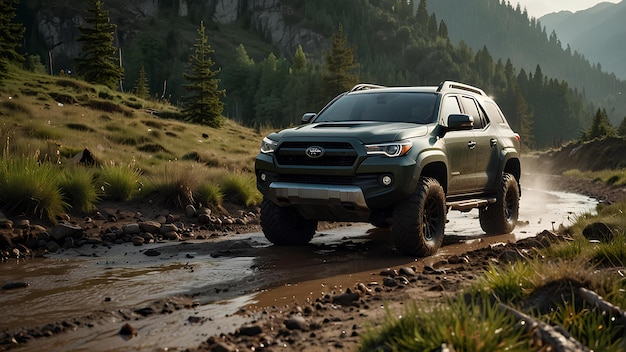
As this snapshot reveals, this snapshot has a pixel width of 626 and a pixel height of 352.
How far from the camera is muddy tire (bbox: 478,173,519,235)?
9977mm

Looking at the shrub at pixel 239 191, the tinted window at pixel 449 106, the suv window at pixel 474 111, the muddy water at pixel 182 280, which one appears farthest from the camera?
the shrub at pixel 239 191

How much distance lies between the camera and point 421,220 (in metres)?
7.31

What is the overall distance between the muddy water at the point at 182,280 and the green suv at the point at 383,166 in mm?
488

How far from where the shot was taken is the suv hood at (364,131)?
23.7 feet

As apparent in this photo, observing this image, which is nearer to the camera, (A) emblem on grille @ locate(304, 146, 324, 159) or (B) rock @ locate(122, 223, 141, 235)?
(A) emblem on grille @ locate(304, 146, 324, 159)

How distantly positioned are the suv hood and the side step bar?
1.32m

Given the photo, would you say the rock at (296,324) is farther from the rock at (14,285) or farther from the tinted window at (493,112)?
the tinted window at (493,112)

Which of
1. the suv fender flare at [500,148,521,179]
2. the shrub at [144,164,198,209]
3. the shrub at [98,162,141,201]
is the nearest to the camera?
the suv fender flare at [500,148,521,179]

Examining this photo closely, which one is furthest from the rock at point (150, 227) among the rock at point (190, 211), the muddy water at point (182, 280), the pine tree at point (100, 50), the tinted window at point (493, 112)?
the pine tree at point (100, 50)

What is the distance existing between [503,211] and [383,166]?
12.5 ft

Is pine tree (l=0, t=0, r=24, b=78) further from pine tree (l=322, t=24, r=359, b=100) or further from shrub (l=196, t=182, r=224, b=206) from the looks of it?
pine tree (l=322, t=24, r=359, b=100)

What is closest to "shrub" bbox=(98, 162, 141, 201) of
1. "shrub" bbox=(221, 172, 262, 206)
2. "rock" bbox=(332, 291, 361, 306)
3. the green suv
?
"shrub" bbox=(221, 172, 262, 206)

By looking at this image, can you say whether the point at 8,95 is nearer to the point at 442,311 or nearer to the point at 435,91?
the point at 435,91

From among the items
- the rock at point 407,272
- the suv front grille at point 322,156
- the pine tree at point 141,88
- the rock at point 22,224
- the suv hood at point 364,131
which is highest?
the pine tree at point 141,88
